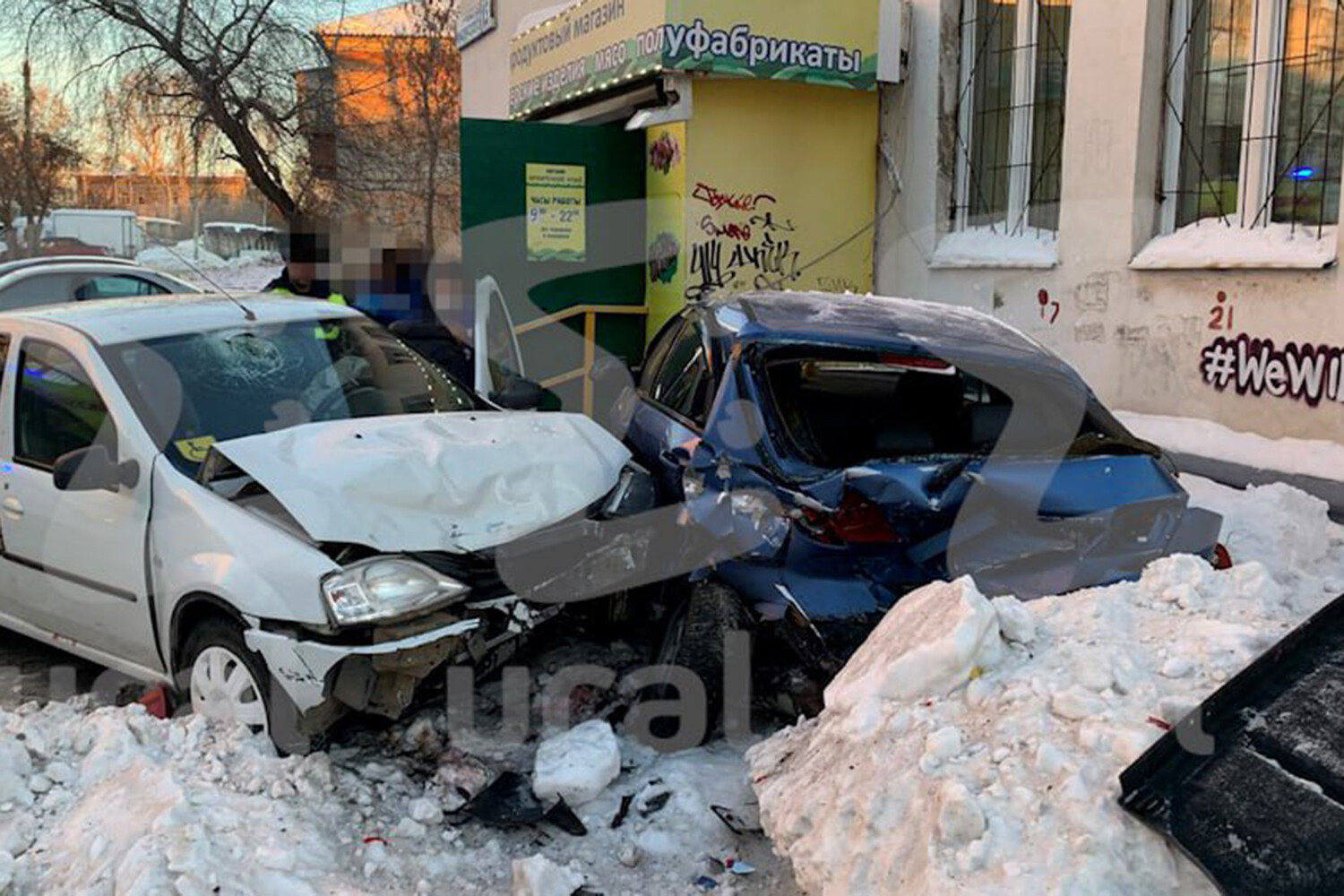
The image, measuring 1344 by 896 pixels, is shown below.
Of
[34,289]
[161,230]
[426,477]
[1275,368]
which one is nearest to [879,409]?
[426,477]

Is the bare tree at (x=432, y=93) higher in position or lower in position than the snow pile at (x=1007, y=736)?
higher

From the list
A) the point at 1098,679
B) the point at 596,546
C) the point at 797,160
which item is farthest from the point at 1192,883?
the point at 797,160

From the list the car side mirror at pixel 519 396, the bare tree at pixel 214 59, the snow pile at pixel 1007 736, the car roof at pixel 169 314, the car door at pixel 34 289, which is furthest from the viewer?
the bare tree at pixel 214 59

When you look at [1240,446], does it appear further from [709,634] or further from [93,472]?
[93,472]

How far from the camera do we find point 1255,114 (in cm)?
705

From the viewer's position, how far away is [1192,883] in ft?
7.08

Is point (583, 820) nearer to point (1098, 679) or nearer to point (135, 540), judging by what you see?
point (1098, 679)

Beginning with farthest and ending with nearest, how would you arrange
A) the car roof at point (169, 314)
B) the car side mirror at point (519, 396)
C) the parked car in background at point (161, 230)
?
1. the parked car in background at point (161, 230)
2. the car side mirror at point (519, 396)
3. the car roof at point (169, 314)

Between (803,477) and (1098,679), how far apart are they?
1.28 metres

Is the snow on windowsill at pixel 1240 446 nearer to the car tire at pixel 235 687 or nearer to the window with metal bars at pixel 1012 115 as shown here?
the window with metal bars at pixel 1012 115

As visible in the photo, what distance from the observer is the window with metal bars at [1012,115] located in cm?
851

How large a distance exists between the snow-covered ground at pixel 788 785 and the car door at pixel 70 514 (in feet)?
1.49

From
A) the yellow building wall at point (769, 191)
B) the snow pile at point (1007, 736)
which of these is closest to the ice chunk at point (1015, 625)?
the snow pile at point (1007, 736)

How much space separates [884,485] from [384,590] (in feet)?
5.23
